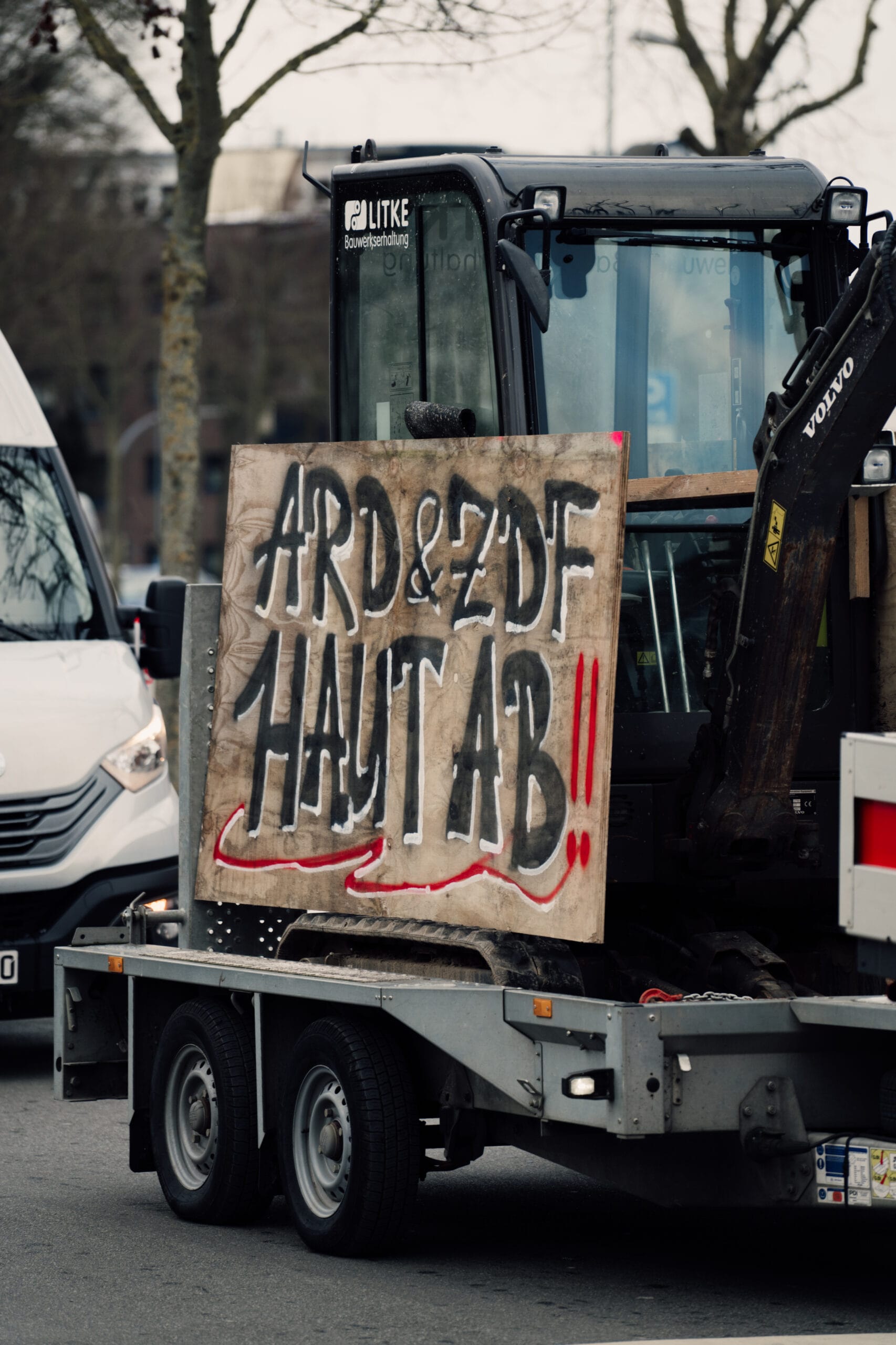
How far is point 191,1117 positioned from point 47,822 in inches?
110

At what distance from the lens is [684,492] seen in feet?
22.0

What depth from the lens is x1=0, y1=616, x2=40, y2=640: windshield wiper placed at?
33.4 ft

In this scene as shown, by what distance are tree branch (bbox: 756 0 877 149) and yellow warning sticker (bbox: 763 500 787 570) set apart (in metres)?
13.3

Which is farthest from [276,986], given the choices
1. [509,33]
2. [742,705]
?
[509,33]

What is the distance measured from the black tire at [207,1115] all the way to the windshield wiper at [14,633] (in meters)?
3.07

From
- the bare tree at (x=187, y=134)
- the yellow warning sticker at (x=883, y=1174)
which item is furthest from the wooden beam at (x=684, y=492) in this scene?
the bare tree at (x=187, y=134)

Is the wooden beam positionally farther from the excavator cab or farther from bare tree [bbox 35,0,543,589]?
bare tree [bbox 35,0,543,589]

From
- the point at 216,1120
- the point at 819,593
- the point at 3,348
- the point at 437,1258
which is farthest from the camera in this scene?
the point at 3,348

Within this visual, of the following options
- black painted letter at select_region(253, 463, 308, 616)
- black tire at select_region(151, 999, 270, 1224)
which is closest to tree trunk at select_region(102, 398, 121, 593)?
black tire at select_region(151, 999, 270, 1224)

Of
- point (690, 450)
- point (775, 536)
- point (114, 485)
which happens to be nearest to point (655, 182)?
point (690, 450)

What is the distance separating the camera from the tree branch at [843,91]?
61.5 ft

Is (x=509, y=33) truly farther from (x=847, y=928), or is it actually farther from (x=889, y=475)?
(x=847, y=928)

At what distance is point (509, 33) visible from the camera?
50.2ft

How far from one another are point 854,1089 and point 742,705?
1081 mm
